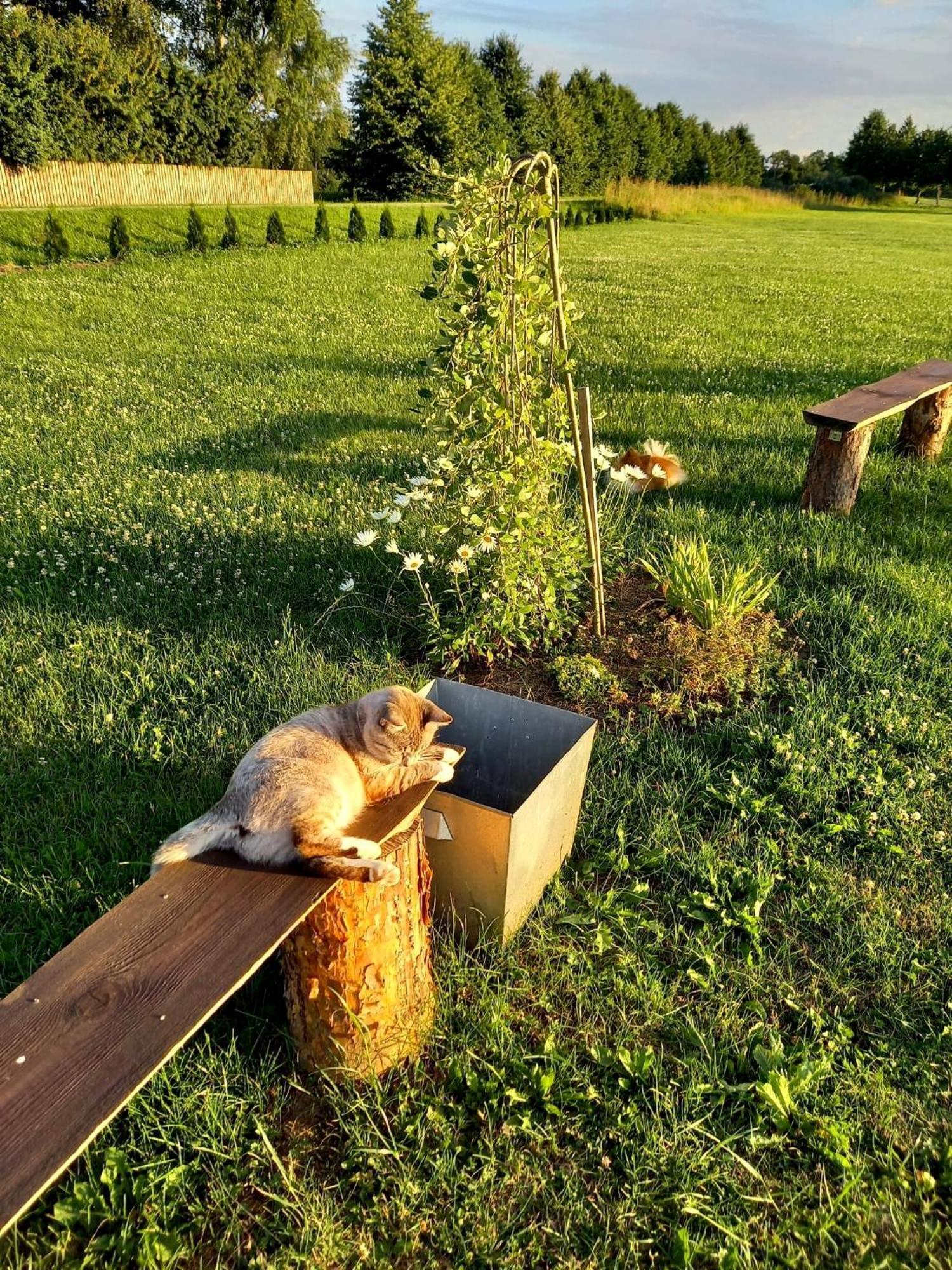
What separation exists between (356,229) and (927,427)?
2182 centimetres

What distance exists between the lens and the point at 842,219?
40.8m

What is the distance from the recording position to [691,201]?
1608 inches

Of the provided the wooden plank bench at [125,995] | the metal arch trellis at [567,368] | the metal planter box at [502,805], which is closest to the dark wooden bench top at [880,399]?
the metal arch trellis at [567,368]

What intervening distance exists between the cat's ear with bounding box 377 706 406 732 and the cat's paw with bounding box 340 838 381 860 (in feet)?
1.17

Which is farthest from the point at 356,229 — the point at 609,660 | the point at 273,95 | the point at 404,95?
the point at 609,660

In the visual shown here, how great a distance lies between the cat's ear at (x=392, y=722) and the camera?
2344 millimetres

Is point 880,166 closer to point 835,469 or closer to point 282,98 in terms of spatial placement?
point 282,98

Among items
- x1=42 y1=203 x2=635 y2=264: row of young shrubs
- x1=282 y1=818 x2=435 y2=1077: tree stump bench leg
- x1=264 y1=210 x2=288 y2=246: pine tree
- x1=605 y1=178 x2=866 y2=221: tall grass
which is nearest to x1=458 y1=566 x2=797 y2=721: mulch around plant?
x1=282 y1=818 x2=435 y2=1077: tree stump bench leg

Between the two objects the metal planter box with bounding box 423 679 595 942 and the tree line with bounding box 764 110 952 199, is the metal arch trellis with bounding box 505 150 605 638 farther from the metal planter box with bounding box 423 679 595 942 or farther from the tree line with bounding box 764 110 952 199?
the tree line with bounding box 764 110 952 199

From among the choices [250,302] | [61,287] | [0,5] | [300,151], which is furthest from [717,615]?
[300,151]

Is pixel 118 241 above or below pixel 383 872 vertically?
above

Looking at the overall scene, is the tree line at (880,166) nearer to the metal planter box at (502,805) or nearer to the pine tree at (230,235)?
the pine tree at (230,235)

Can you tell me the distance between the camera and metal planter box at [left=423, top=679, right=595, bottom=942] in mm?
2555

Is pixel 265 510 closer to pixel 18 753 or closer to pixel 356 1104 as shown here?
pixel 18 753
